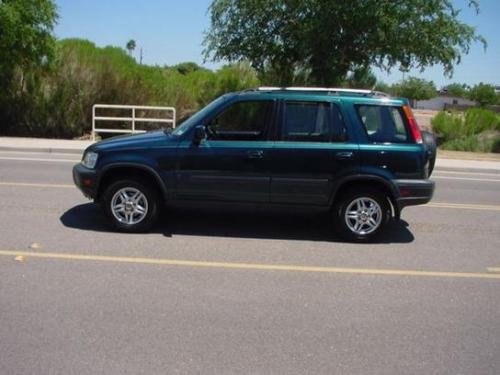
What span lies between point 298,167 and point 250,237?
1.07 meters

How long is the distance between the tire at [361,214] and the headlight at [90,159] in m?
3.07

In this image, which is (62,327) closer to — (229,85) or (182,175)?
(182,175)

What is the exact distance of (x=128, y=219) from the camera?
720 centimetres

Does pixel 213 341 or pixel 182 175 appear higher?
pixel 182 175

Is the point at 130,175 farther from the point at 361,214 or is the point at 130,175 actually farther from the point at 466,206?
the point at 466,206

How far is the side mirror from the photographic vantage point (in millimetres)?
7016

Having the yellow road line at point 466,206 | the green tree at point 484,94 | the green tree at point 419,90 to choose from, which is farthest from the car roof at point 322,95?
the green tree at point 484,94

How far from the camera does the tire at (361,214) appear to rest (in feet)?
23.7

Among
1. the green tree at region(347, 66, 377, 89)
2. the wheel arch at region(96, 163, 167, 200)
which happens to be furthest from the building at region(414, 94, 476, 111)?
the wheel arch at region(96, 163, 167, 200)

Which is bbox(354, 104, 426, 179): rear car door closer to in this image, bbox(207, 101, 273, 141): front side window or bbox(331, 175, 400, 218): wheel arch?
bbox(331, 175, 400, 218): wheel arch

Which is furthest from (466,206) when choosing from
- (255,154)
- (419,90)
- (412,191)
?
(419,90)

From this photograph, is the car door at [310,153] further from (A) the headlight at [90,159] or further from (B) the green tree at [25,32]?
(B) the green tree at [25,32]

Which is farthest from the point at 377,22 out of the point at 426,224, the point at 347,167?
the point at 347,167

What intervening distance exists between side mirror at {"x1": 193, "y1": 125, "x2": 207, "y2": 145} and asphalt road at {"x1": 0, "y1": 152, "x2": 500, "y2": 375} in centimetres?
117
